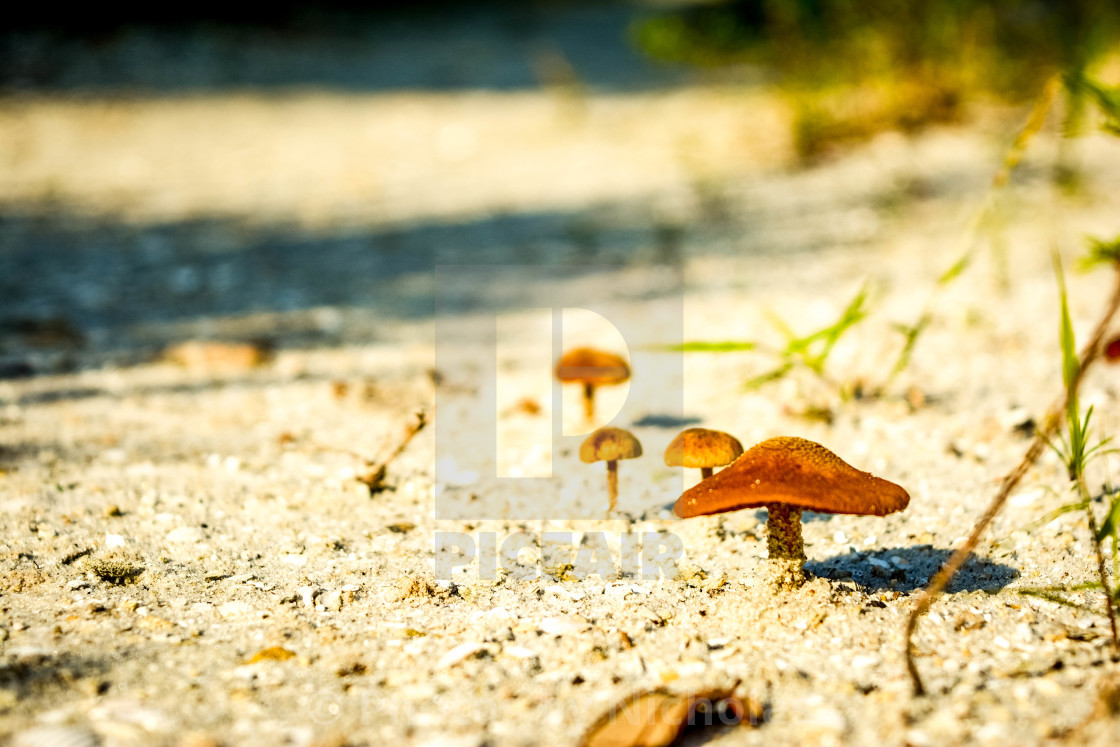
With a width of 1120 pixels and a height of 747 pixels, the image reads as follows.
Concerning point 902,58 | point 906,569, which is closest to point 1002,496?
point 906,569

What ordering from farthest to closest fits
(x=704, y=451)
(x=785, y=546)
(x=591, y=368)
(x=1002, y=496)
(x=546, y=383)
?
(x=546, y=383), (x=591, y=368), (x=704, y=451), (x=785, y=546), (x=1002, y=496)

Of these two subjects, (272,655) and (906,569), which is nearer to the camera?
(272,655)

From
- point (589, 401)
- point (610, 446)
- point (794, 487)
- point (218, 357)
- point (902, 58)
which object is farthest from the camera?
point (902, 58)

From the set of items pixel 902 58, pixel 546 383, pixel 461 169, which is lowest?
pixel 546 383

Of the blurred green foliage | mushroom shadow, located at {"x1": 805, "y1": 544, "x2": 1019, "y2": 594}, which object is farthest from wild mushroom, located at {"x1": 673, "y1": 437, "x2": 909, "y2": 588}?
the blurred green foliage

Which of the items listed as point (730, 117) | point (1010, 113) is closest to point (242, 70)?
point (730, 117)

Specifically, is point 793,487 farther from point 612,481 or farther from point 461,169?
point 461,169

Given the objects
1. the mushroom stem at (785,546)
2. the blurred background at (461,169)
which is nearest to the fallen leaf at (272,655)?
the mushroom stem at (785,546)
